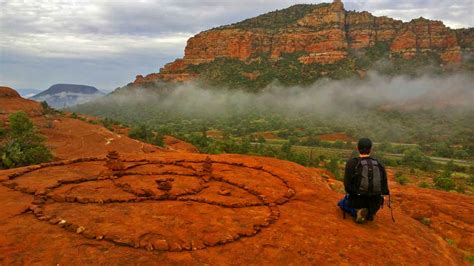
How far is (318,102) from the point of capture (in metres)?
124

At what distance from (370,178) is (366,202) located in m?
0.82

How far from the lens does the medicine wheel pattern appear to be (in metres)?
7.68

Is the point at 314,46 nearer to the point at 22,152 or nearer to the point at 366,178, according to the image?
the point at 22,152

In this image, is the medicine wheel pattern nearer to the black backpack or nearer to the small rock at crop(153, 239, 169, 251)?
the small rock at crop(153, 239, 169, 251)

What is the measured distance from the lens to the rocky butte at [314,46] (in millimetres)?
130125

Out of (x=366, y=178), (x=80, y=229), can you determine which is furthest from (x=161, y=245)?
(x=366, y=178)

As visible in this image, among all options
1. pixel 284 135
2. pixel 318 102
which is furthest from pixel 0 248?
pixel 318 102

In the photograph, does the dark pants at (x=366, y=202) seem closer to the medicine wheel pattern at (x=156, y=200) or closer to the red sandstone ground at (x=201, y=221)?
the red sandstone ground at (x=201, y=221)

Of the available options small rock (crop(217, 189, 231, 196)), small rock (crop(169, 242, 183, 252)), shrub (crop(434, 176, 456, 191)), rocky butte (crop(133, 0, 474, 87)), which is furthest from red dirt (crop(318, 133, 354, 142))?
small rock (crop(169, 242, 183, 252))

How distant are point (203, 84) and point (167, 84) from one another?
2440cm

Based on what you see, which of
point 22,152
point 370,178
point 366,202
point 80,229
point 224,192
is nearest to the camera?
point 80,229

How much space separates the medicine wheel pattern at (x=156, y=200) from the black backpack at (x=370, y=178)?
8.00 feet

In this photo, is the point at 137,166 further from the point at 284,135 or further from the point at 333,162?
the point at 284,135

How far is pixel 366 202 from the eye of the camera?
888 cm
